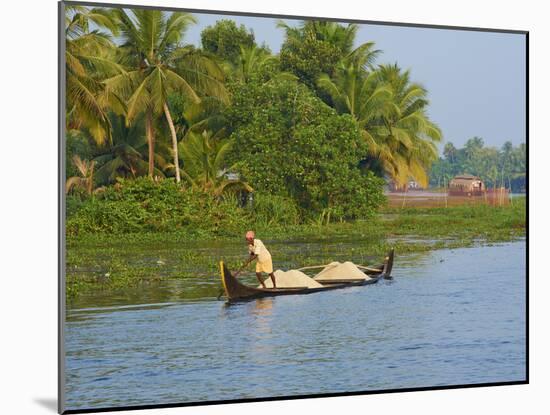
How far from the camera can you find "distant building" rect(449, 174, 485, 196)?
10.7m

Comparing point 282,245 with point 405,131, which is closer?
point 282,245

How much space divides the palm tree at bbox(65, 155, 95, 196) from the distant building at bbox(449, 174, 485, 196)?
296 cm

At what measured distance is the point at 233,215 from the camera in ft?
32.6

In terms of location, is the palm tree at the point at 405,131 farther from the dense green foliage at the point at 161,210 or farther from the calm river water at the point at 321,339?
the dense green foliage at the point at 161,210

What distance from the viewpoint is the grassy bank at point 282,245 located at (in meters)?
9.38

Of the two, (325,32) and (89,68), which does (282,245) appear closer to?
(325,32)

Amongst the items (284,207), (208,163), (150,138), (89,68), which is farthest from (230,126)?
(89,68)

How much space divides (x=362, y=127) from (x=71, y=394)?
321 cm

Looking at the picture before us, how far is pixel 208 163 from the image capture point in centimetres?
997

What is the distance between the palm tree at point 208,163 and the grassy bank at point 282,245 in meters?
0.38

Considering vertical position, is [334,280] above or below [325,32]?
below

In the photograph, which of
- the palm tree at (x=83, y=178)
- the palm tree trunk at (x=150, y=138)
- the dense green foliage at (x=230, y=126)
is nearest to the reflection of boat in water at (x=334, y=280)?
the dense green foliage at (x=230, y=126)

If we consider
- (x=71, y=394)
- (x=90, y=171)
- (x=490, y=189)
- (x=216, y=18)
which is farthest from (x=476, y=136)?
(x=71, y=394)

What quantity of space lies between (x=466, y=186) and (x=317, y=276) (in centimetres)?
149
